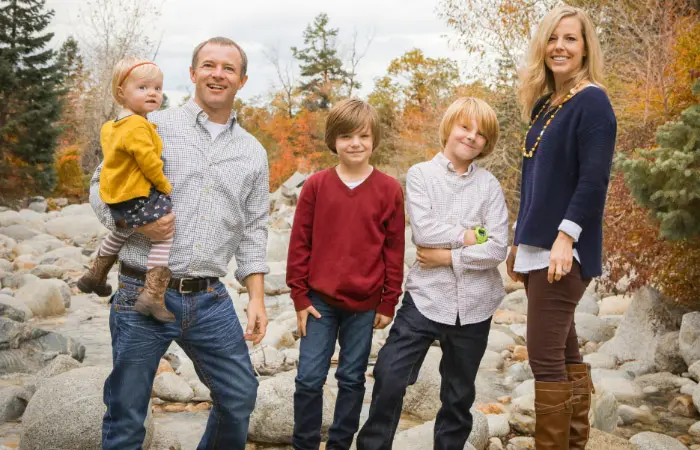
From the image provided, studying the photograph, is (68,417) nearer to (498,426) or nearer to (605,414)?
(498,426)

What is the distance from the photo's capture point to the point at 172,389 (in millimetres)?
5340

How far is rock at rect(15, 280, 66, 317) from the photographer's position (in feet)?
30.0

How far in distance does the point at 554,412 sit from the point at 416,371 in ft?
2.16

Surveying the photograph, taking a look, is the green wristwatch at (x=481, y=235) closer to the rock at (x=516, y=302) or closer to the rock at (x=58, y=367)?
the rock at (x=58, y=367)

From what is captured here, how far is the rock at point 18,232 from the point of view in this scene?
54.4 ft

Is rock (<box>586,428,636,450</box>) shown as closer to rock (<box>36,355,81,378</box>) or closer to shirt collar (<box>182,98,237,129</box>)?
shirt collar (<box>182,98,237,129</box>)

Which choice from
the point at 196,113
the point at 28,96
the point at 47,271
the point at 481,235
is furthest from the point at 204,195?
the point at 28,96

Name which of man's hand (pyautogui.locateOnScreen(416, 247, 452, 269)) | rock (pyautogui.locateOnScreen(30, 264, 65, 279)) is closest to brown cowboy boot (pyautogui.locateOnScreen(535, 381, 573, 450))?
man's hand (pyautogui.locateOnScreen(416, 247, 452, 269))

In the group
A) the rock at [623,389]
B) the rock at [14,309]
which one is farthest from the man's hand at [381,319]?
the rock at [14,309]

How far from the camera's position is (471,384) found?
335 centimetres

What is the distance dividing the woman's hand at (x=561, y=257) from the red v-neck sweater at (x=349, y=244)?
76cm

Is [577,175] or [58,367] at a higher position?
[577,175]

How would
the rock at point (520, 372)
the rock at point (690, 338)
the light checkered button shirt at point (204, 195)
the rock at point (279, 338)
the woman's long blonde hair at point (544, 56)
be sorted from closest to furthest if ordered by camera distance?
the light checkered button shirt at point (204, 195)
the woman's long blonde hair at point (544, 56)
the rock at point (690, 338)
the rock at point (520, 372)
the rock at point (279, 338)

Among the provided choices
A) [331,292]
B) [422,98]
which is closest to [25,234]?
[422,98]
